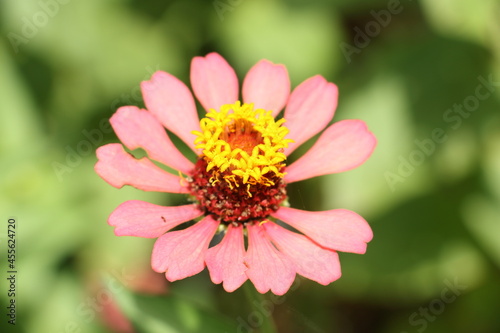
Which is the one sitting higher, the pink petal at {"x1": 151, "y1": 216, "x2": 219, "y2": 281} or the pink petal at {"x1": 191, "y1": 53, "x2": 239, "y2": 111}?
the pink petal at {"x1": 191, "y1": 53, "x2": 239, "y2": 111}

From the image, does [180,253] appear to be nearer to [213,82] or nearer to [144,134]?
[144,134]

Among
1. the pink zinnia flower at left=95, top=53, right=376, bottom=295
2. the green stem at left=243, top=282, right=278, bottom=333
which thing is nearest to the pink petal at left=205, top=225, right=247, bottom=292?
the pink zinnia flower at left=95, top=53, right=376, bottom=295

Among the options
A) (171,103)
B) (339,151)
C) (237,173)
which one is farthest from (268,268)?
(171,103)

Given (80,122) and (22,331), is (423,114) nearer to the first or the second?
(80,122)

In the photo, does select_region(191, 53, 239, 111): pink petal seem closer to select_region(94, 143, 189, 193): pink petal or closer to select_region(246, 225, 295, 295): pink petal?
select_region(94, 143, 189, 193): pink petal

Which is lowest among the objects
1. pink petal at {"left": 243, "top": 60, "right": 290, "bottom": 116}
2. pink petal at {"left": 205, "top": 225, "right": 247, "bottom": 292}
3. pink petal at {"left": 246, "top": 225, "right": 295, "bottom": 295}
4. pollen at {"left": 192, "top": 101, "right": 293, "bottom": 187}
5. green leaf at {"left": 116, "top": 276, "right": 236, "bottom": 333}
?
green leaf at {"left": 116, "top": 276, "right": 236, "bottom": 333}

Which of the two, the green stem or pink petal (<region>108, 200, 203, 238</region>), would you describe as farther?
the green stem
